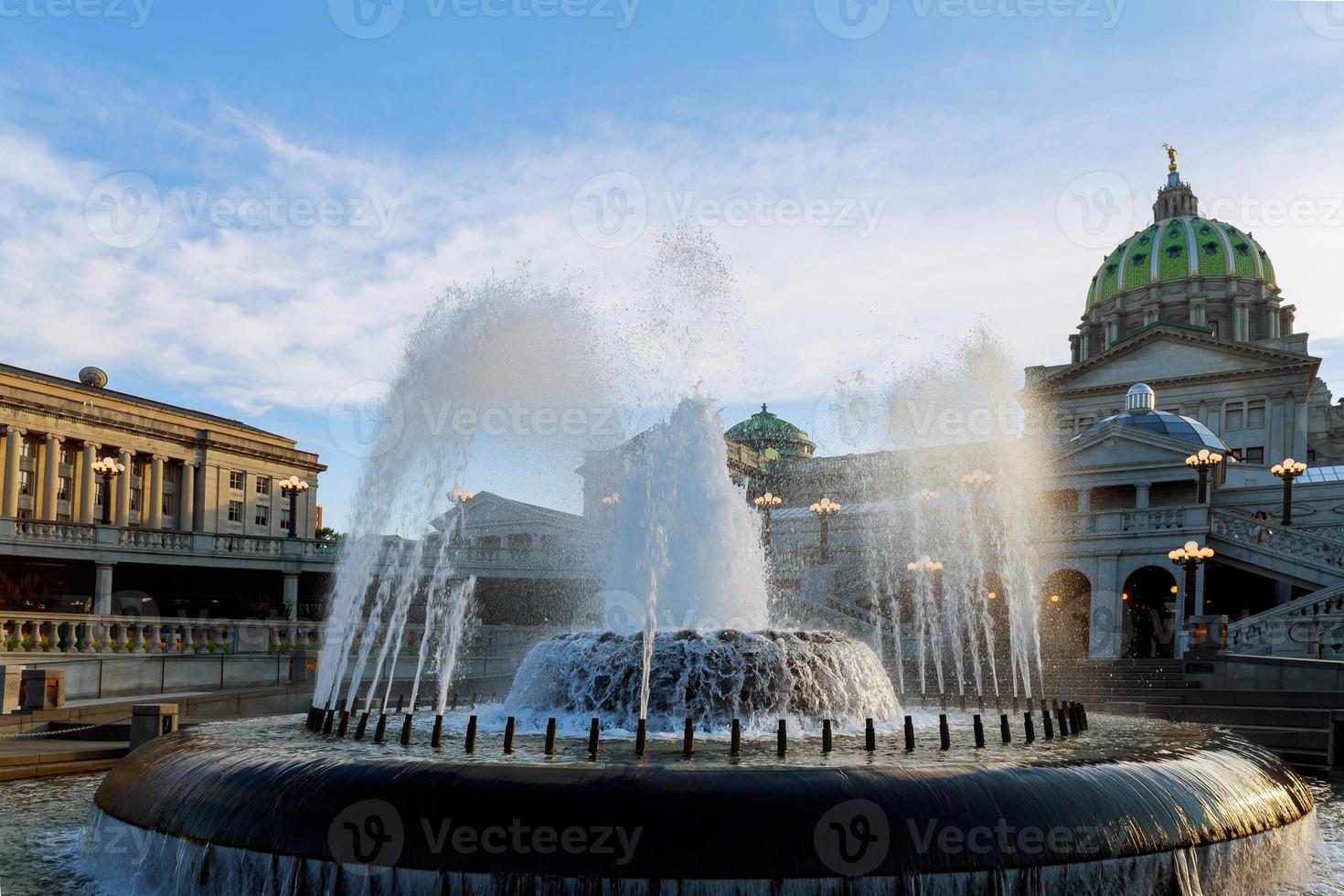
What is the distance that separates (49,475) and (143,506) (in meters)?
7.61

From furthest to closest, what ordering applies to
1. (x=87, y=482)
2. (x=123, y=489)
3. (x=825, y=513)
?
(x=123, y=489) → (x=87, y=482) → (x=825, y=513)

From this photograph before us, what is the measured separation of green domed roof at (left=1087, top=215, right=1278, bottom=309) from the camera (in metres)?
107

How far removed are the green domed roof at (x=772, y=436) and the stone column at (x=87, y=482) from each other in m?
63.8

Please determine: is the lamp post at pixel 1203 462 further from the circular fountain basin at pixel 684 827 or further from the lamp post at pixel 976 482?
the circular fountain basin at pixel 684 827

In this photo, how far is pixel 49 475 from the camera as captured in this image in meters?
64.3

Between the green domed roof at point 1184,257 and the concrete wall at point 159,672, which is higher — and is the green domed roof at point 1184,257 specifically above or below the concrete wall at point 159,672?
above

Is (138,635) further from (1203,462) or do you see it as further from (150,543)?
(1203,462)

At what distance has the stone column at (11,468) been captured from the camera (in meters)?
61.6

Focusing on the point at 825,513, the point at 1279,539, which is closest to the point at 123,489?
the point at 825,513

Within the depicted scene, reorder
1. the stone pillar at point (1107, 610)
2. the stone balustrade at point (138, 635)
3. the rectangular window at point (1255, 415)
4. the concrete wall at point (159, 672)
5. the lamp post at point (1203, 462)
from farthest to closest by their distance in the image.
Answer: the rectangular window at point (1255, 415) < the stone pillar at point (1107, 610) < the lamp post at point (1203, 462) < the stone balustrade at point (138, 635) < the concrete wall at point (159, 672)

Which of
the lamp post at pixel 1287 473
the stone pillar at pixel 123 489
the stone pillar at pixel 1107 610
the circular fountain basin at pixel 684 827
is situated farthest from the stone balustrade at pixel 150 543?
the lamp post at pixel 1287 473

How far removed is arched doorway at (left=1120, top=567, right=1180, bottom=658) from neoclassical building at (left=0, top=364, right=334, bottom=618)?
3788 cm

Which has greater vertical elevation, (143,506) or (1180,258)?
(1180,258)

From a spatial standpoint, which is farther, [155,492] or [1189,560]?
[155,492]
